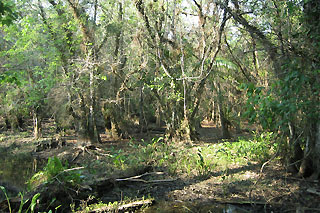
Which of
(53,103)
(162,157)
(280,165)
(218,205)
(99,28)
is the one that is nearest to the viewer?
(218,205)

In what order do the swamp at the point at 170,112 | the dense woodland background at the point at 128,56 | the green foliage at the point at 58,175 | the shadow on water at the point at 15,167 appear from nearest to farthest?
the swamp at the point at 170,112, the green foliage at the point at 58,175, the shadow on water at the point at 15,167, the dense woodland background at the point at 128,56

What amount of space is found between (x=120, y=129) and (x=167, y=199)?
9972 millimetres

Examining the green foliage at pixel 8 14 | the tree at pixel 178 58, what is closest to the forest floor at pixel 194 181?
the tree at pixel 178 58

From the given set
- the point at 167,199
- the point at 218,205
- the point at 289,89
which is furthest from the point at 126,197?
the point at 289,89

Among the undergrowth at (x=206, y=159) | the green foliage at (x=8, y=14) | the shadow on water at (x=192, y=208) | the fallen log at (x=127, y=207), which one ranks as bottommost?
the shadow on water at (x=192, y=208)

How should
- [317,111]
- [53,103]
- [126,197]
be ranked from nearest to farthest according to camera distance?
[317,111], [126,197], [53,103]

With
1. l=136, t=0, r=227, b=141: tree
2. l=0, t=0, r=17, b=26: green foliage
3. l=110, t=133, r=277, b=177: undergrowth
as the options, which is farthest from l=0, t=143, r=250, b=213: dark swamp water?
l=136, t=0, r=227, b=141: tree

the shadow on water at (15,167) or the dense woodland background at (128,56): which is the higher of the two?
the dense woodland background at (128,56)

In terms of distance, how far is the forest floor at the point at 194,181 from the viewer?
574 cm

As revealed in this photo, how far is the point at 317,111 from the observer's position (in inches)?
197

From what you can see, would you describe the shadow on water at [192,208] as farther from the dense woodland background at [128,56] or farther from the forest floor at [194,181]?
the dense woodland background at [128,56]

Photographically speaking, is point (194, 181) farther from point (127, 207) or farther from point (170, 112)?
point (170, 112)

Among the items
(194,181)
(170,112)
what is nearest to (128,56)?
(170,112)

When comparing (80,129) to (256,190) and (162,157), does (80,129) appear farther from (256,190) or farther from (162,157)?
(256,190)
